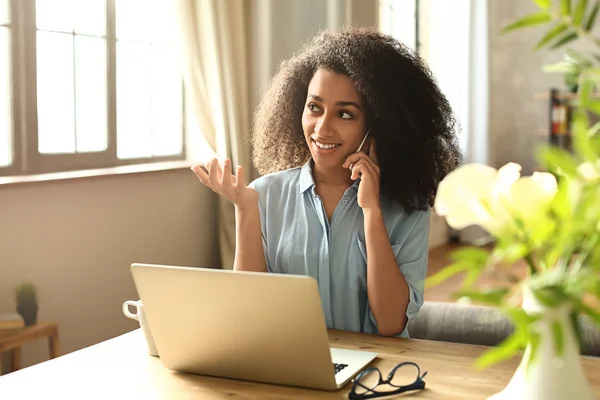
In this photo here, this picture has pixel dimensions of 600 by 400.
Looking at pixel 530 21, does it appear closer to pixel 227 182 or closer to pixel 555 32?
pixel 555 32

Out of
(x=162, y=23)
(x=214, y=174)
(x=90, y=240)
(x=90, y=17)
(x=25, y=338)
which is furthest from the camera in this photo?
(x=162, y=23)

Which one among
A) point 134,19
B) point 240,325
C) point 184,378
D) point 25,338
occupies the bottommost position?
point 25,338

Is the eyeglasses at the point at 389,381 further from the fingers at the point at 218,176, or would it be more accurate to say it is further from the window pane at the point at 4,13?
the window pane at the point at 4,13

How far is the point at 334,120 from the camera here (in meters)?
2.10

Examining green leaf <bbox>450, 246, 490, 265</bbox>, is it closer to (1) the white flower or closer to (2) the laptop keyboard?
(1) the white flower

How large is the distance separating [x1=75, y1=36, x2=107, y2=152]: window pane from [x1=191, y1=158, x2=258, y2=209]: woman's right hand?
70.1 inches

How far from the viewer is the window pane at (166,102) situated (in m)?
4.11

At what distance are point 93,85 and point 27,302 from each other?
1027 millimetres

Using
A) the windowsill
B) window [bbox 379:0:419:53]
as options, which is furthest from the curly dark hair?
window [bbox 379:0:419:53]

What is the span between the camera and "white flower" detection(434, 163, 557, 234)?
958 millimetres

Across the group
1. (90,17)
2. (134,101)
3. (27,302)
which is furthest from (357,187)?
(134,101)

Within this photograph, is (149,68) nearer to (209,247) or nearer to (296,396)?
(209,247)

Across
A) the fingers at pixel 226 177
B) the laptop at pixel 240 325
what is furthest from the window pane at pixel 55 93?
the laptop at pixel 240 325

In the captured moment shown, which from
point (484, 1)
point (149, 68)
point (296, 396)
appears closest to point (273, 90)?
point (296, 396)
